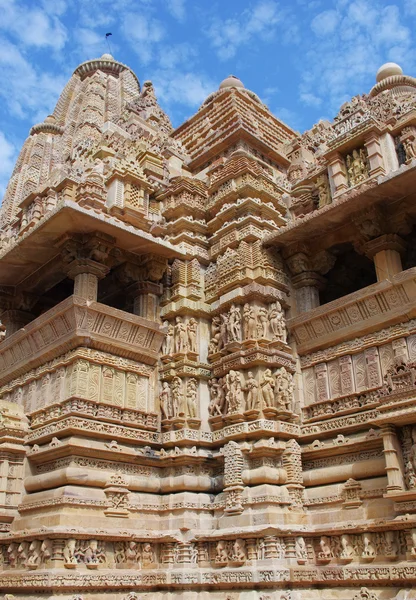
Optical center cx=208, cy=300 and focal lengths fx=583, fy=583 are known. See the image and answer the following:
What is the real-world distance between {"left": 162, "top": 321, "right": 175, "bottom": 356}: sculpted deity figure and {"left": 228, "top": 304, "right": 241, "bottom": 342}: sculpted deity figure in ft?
5.49

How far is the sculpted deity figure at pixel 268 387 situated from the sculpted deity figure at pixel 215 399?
1351 mm

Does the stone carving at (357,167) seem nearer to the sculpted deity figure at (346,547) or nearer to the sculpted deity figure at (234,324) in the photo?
the sculpted deity figure at (234,324)

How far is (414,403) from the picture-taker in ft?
34.7

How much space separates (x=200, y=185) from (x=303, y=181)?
323 cm

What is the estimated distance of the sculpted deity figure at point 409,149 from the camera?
1330 centimetres

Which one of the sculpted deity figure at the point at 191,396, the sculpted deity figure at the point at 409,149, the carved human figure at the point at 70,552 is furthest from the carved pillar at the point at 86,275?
the sculpted deity figure at the point at 409,149

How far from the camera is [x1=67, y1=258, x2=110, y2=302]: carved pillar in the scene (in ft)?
44.9

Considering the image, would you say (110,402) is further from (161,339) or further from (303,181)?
(303,181)

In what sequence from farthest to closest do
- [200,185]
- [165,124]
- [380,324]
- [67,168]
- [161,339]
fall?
[165,124]
[67,168]
[200,185]
[161,339]
[380,324]

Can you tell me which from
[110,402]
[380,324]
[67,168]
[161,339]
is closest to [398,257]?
[380,324]

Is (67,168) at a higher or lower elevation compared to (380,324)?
higher

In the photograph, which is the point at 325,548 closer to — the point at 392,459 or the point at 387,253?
the point at 392,459

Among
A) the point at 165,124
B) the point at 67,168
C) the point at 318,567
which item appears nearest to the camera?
the point at 318,567

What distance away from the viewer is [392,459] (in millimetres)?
10672
